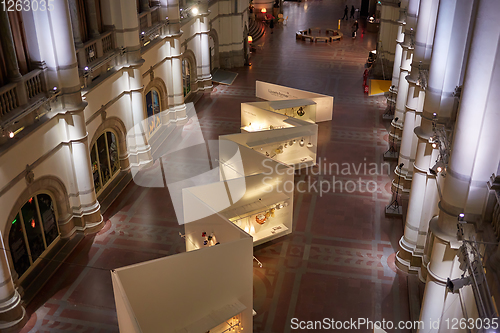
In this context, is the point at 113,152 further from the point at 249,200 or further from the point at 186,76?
the point at 186,76

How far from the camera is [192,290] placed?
9.73 meters

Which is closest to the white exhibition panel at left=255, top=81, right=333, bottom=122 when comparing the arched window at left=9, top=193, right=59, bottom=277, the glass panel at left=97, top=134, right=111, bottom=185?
the glass panel at left=97, top=134, right=111, bottom=185

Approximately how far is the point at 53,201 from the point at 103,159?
3377 mm

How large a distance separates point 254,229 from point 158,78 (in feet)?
33.0

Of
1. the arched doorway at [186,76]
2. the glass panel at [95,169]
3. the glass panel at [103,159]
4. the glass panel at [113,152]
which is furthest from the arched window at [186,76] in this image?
the glass panel at [95,169]

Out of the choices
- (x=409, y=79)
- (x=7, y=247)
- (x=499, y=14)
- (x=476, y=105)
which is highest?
(x=499, y=14)

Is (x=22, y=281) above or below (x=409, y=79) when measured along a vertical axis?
below

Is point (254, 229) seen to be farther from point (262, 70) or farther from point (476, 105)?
point (262, 70)

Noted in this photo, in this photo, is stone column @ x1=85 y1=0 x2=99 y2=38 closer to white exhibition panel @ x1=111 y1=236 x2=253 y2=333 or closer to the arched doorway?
white exhibition panel @ x1=111 y1=236 x2=253 y2=333

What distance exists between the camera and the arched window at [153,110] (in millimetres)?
21017

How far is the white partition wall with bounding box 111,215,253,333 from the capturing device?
8.91m

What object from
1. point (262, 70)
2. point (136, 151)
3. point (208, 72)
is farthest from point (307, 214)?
point (262, 70)

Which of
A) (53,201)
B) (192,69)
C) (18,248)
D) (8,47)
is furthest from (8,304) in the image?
(192,69)

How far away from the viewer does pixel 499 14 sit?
711 cm
